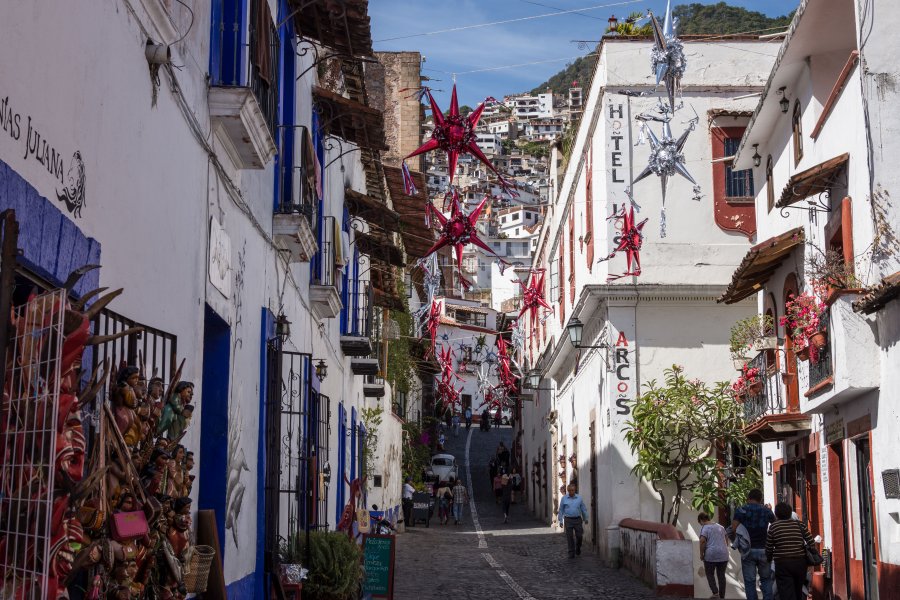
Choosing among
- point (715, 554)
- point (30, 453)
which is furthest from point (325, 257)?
point (30, 453)

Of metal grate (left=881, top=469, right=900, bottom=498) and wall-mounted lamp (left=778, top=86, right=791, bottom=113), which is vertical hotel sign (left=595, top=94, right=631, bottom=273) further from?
metal grate (left=881, top=469, right=900, bottom=498)

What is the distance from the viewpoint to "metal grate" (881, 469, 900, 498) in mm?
12969

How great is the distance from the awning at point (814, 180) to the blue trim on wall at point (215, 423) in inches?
328

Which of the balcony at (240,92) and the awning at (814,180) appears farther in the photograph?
the awning at (814,180)

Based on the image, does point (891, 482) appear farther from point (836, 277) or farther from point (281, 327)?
point (281, 327)

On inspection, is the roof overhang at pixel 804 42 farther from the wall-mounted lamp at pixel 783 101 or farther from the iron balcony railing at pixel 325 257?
the iron balcony railing at pixel 325 257

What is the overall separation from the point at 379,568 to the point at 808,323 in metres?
6.41

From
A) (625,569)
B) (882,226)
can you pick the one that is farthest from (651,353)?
(882,226)

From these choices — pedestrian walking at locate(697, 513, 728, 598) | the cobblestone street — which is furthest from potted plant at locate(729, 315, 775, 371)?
the cobblestone street

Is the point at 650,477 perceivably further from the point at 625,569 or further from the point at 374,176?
the point at 374,176

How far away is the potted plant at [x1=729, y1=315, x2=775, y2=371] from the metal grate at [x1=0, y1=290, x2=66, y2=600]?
16.2 metres

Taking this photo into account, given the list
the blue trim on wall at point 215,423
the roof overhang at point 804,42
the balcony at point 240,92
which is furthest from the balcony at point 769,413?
the balcony at point 240,92

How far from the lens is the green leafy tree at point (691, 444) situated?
22688mm

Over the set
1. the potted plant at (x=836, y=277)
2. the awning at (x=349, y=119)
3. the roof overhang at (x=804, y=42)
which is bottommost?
the potted plant at (x=836, y=277)
